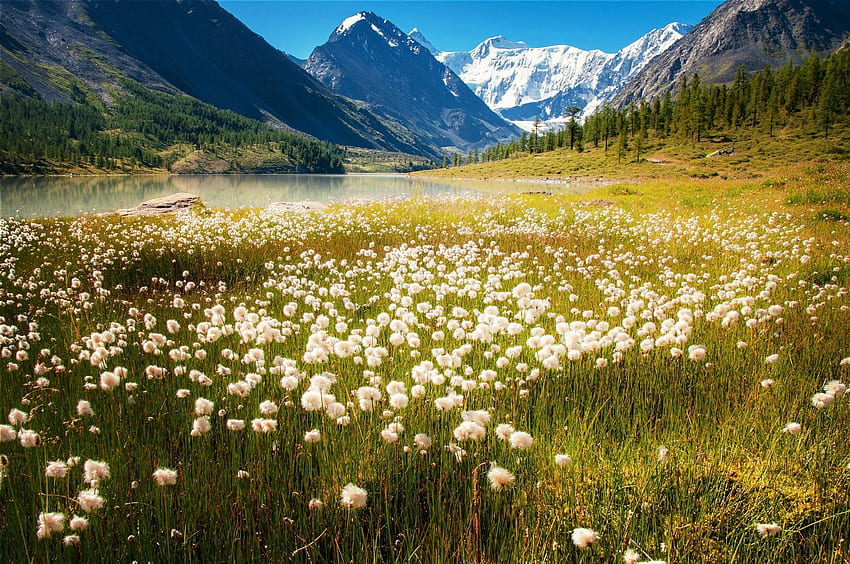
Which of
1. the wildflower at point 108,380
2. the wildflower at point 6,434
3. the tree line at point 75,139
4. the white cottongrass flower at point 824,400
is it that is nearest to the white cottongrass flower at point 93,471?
the wildflower at point 6,434

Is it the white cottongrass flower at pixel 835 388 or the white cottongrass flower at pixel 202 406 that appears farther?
the white cottongrass flower at pixel 835 388

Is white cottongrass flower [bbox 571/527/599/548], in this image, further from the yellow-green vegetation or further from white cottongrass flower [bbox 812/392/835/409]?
the yellow-green vegetation

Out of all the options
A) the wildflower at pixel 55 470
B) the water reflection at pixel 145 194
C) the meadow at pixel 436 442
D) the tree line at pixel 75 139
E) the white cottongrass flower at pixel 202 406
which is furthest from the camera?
the tree line at pixel 75 139

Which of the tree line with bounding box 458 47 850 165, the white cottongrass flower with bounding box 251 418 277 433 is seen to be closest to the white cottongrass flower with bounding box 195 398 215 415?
the white cottongrass flower with bounding box 251 418 277 433

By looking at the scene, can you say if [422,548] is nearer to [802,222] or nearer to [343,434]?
[343,434]

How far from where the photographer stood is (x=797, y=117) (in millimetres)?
72500

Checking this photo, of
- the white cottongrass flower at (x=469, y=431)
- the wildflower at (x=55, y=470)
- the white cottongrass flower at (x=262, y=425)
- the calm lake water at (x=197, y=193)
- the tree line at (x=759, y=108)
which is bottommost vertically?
the white cottongrass flower at (x=262, y=425)

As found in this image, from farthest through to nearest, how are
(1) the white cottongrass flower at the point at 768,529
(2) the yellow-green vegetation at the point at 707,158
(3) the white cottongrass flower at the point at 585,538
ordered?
(2) the yellow-green vegetation at the point at 707,158
(1) the white cottongrass flower at the point at 768,529
(3) the white cottongrass flower at the point at 585,538

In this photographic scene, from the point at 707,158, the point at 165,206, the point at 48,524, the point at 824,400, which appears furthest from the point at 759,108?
the point at 48,524

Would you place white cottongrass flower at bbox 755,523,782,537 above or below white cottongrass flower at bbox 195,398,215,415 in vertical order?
below

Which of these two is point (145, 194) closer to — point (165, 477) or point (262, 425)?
point (262, 425)

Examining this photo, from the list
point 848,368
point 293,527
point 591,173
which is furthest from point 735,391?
point 591,173

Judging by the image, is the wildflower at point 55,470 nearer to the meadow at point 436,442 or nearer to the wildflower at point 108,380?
the meadow at point 436,442

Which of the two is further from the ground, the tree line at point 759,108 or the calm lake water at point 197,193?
the tree line at point 759,108
